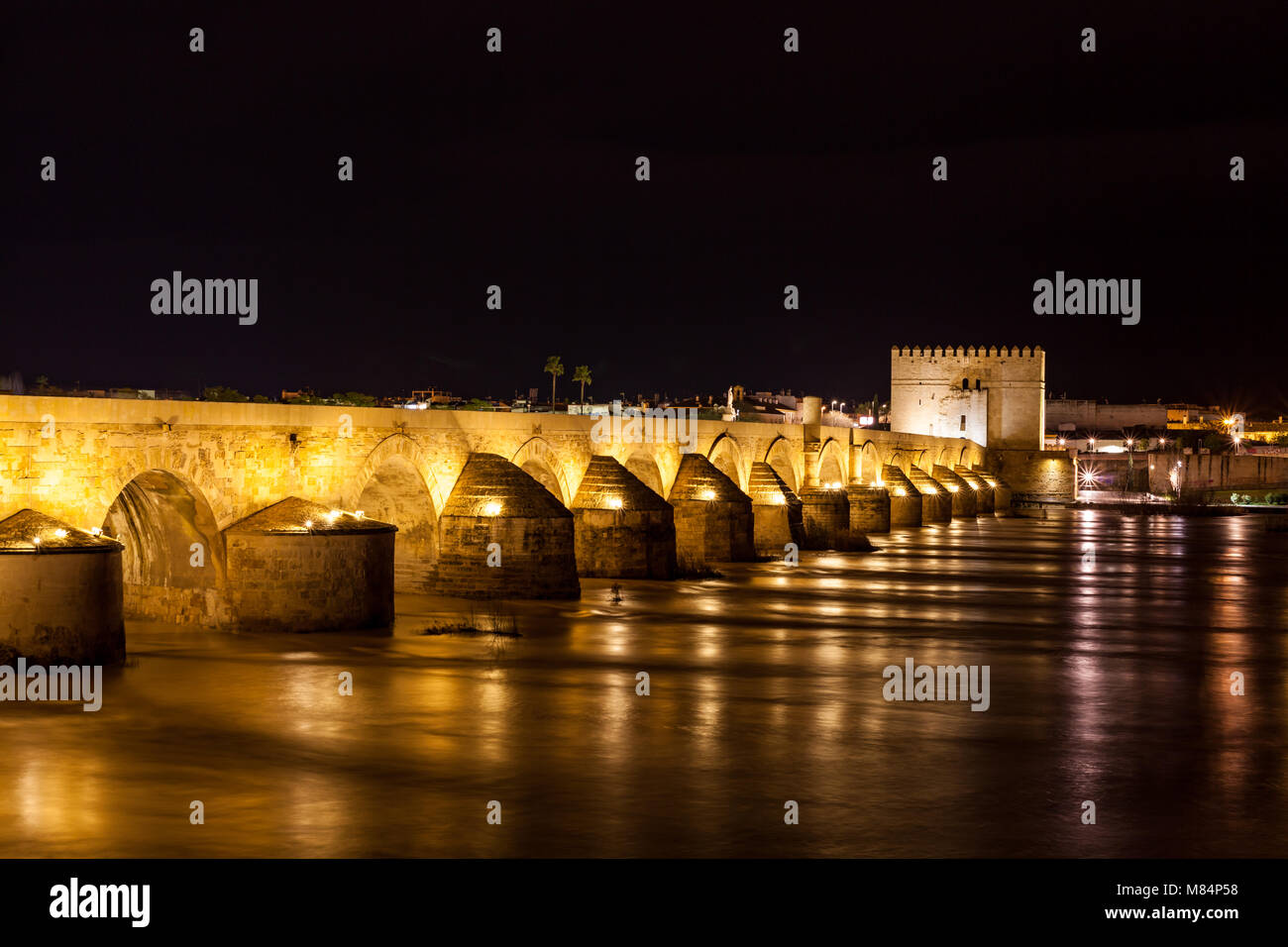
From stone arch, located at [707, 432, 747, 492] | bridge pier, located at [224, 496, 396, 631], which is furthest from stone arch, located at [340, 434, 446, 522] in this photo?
stone arch, located at [707, 432, 747, 492]

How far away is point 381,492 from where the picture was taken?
2392cm

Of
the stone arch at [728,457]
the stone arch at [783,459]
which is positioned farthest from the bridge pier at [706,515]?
the stone arch at [783,459]

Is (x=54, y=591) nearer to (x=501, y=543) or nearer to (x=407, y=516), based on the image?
(x=501, y=543)

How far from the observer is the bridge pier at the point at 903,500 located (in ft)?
170

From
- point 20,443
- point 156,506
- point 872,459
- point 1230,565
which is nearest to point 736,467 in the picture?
point 1230,565

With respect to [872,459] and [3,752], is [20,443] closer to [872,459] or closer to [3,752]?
[3,752]

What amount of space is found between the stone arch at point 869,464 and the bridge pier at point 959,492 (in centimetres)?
850

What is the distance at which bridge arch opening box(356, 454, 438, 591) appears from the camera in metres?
23.6

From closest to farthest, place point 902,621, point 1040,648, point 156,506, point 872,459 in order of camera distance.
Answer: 1. point 156,506
2. point 1040,648
3. point 902,621
4. point 872,459

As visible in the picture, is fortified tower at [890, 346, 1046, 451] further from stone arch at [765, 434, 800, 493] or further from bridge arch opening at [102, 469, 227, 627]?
bridge arch opening at [102, 469, 227, 627]

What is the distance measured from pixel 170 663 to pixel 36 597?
2.34 metres

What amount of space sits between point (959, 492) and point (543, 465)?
3871 cm

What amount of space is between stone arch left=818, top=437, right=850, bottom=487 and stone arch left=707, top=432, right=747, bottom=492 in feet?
29.5
